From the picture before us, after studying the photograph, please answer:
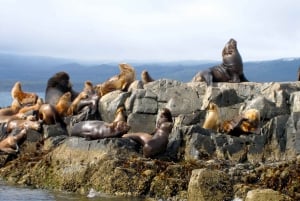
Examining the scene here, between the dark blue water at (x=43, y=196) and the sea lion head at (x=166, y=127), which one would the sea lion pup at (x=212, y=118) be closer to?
the sea lion head at (x=166, y=127)

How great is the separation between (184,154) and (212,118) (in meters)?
1.84

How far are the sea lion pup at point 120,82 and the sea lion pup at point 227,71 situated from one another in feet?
5.60

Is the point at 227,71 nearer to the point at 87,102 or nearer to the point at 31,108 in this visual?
the point at 87,102

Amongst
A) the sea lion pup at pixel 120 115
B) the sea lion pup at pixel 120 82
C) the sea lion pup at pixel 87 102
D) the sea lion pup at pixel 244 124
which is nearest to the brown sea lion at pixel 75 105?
the sea lion pup at pixel 87 102

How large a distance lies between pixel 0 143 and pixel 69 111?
3.00m

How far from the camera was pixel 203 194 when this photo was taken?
12.9m

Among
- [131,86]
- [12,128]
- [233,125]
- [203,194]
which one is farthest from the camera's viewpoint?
[131,86]

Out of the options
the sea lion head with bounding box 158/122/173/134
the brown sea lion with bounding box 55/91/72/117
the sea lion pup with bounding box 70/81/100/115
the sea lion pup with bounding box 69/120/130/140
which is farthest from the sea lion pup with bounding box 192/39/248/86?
the sea lion pup with bounding box 69/120/130/140

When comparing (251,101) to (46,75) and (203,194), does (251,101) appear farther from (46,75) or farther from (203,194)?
(46,75)

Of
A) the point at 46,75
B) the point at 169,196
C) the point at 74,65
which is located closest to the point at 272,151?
the point at 169,196

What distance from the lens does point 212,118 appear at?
1797 centimetres

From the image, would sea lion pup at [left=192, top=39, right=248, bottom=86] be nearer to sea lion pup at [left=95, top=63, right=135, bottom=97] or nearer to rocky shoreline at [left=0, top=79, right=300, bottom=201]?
rocky shoreline at [left=0, top=79, right=300, bottom=201]

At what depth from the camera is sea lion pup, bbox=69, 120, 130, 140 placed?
1723 cm

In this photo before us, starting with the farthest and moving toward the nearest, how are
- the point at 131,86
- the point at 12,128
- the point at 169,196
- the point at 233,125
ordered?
1. the point at 131,86
2. the point at 12,128
3. the point at 233,125
4. the point at 169,196
